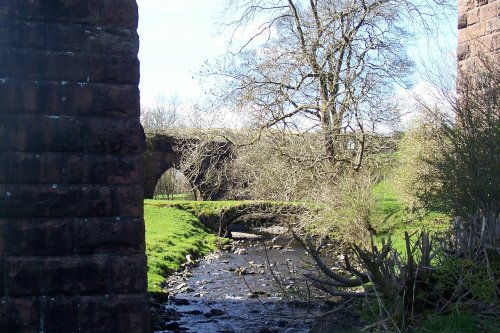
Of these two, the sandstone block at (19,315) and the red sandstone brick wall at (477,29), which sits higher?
the red sandstone brick wall at (477,29)

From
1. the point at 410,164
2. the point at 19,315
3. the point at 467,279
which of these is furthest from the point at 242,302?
the point at 19,315

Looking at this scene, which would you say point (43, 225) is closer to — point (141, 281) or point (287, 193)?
point (141, 281)

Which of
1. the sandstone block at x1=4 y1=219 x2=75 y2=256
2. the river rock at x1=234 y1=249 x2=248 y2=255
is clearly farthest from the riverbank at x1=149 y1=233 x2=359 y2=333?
the sandstone block at x1=4 y1=219 x2=75 y2=256

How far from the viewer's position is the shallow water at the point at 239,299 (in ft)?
29.3

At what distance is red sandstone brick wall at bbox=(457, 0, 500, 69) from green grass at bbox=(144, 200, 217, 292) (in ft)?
27.4

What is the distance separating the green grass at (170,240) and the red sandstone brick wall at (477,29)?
27.4 ft

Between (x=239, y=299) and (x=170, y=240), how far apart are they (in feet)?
27.6

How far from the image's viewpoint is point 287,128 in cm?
1908

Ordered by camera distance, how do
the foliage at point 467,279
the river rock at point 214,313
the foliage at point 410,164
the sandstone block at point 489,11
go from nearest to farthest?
the foliage at point 467,279
the sandstone block at point 489,11
the river rock at point 214,313
the foliage at point 410,164

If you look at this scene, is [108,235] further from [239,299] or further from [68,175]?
[239,299]

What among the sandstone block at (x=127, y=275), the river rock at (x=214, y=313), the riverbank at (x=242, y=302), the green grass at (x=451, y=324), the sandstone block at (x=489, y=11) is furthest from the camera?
the river rock at (x=214, y=313)

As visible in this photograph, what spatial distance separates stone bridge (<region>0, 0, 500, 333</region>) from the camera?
3467 mm

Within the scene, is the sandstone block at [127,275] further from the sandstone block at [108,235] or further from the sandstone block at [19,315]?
the sandstone block at [19,315]

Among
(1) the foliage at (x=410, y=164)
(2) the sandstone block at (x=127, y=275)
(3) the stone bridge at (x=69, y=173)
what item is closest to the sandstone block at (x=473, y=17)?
(1) the foliage at (x=410, y=164)
